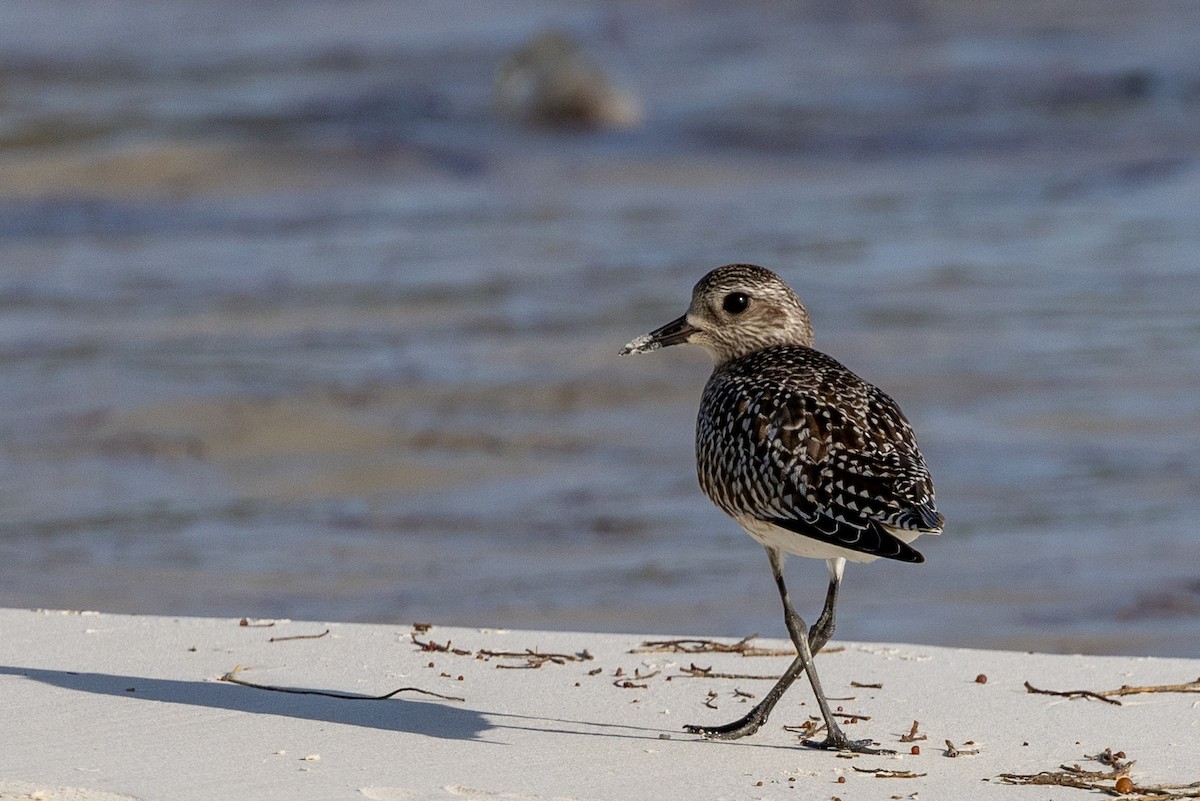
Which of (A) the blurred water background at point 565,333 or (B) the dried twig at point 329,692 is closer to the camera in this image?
(B) the dried twig at point 329,692

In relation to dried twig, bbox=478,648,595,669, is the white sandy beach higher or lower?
lower

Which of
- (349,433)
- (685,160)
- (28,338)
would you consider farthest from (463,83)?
(349,433)

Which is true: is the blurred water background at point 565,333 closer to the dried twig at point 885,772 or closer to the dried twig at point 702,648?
the dried twig at point 702,648

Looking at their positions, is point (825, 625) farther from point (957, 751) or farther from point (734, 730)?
point (957, 751)

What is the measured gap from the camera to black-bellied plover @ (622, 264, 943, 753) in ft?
12.8

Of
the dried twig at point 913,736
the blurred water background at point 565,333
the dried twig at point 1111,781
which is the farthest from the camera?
the blurred water background at point 565,333

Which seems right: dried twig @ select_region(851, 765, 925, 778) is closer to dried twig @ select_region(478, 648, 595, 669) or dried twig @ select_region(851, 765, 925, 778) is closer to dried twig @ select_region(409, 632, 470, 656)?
dried twig @ select_region(478, 648, 595, 669)

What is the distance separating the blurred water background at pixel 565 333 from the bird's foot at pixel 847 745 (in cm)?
259

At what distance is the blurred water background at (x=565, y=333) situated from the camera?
7.55 meters

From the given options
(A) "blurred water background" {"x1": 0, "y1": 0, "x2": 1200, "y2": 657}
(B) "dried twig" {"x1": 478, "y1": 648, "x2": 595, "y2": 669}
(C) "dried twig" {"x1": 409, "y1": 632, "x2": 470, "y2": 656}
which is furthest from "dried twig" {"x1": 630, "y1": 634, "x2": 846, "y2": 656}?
(A) "blurred water background" {"x1": 0, "y1": 0, "x2": 1200, "y2": 657}

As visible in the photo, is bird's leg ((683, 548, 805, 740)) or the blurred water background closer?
bird's leg ((683, 548, 805, 740))

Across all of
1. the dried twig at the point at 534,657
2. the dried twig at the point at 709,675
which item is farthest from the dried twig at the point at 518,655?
the dried twig at the point at 709,675

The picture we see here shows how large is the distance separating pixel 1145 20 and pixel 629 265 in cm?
1552

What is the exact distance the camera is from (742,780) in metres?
3.89
